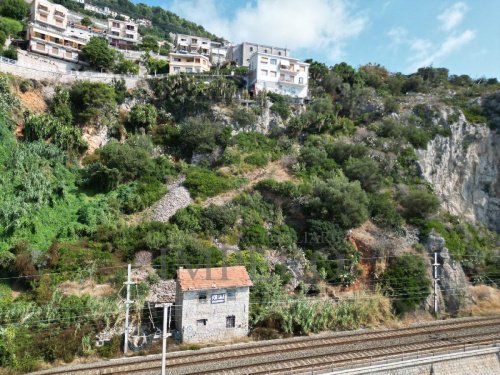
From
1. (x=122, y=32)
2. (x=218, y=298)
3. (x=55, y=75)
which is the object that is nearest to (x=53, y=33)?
(x=55, y=75)

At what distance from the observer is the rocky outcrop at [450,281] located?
86.3 ft

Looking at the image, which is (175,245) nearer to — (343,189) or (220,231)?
(220,231)

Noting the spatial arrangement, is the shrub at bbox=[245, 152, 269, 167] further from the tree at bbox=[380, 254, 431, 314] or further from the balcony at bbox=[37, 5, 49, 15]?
the balcony at bbox=[37, 5, 49, 15]

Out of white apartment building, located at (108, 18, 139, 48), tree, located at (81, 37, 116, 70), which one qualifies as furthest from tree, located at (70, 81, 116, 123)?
white apartment building, located at (108, 18, 139, 48)

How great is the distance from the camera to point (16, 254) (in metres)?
20.9

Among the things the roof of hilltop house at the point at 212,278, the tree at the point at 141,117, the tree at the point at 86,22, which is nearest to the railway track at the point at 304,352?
the roof of hilltop house at the point at 212,278

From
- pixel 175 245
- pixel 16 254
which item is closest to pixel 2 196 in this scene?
pixel 16 254

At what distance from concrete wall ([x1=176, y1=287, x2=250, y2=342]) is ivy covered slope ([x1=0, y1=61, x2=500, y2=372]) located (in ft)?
3.40

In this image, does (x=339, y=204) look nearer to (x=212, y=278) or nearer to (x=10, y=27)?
(x=212, y=278)

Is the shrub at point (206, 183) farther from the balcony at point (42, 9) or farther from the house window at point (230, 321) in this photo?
the balcony at point (42, 9)

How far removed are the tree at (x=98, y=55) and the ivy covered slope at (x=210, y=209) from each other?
9849 millimetres

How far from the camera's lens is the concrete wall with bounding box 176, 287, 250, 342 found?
63.7ft

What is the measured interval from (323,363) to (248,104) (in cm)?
3265

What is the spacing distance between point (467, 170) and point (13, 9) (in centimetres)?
6516
